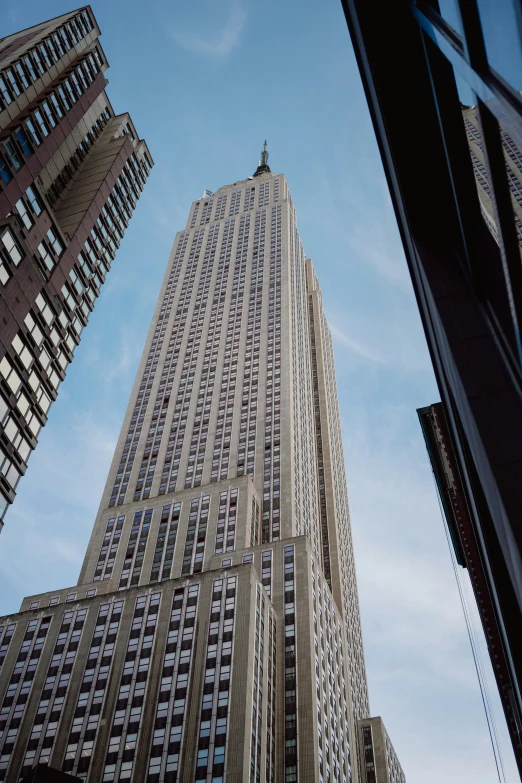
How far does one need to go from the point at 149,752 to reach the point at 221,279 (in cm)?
13386

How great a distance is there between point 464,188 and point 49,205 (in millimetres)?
36043

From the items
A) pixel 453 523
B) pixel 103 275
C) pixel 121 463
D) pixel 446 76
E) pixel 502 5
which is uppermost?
pixel 121 463

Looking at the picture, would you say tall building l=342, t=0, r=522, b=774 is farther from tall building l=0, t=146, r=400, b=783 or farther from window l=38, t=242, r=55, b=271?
tall building l=0, t=146, r=400, b=783

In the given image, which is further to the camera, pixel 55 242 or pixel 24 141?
pixel 55 242

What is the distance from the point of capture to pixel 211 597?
94.2 m

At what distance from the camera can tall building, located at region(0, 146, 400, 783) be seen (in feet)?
265

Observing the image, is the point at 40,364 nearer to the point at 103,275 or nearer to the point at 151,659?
the point at 103,275

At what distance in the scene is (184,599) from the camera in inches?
3770

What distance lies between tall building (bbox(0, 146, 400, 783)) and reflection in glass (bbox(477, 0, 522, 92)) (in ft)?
259

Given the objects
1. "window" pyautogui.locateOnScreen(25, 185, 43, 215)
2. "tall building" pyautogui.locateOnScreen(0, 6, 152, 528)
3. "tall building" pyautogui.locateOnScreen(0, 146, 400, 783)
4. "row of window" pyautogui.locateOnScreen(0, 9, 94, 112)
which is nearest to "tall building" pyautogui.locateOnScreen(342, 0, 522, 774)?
"tall building" pyautogui.locateOnScreen(0, 6, 152, 528)

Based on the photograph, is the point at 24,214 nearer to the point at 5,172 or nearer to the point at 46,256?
the point at 5,172

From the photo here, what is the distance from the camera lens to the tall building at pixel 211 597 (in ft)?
265

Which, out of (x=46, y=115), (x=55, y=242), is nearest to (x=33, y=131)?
(x=46, y=115)

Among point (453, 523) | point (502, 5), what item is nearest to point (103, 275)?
point (453, 523)
